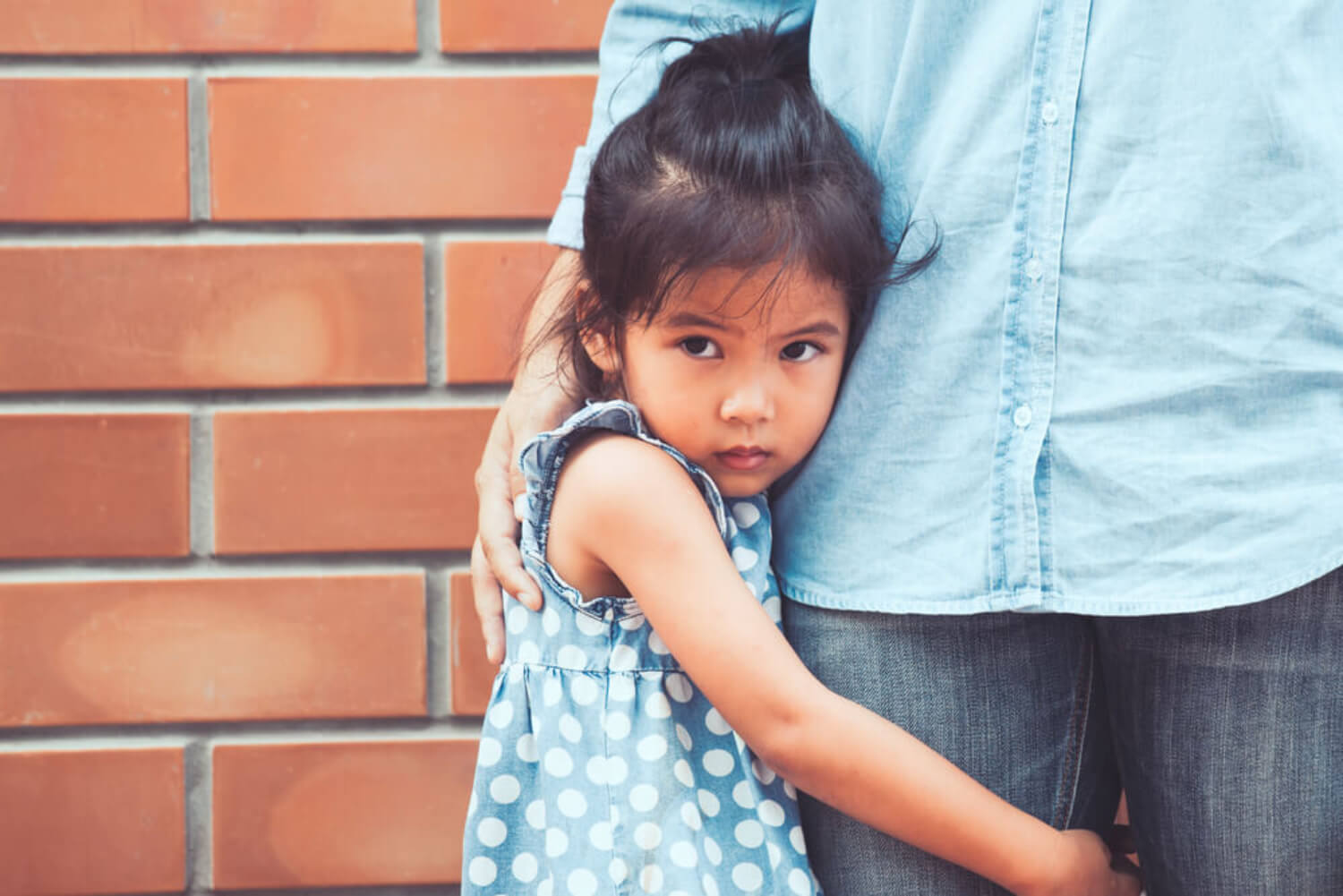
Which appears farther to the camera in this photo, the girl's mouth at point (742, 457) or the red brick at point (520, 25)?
the red brick at point (520, 25)

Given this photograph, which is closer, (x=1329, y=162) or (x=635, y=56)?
(x=1329, y=162)

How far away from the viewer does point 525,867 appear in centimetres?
80

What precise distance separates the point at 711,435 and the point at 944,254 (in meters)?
0.20

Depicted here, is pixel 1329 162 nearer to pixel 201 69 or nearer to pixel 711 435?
pixel 711 435

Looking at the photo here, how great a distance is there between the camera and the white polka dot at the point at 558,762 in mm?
772

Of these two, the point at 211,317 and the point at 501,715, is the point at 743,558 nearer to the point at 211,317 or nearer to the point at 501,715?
the point at 501,715

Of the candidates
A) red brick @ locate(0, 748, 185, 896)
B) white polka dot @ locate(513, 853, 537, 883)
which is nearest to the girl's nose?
white polka dot @ locate(513, 853, 537, 883)

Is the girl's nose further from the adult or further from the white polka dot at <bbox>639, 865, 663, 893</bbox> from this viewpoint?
the white polka dot at <bbox>639, 865, 663, 893</bbox>

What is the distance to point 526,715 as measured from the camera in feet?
2.65

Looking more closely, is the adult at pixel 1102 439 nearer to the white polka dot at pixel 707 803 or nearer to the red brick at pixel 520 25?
the white polka dot at pixel 707 803

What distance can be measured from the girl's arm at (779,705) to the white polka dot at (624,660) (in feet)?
0.17

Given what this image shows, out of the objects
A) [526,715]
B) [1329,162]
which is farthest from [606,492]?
[1329,162]

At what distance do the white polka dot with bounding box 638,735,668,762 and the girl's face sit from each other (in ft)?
0.59

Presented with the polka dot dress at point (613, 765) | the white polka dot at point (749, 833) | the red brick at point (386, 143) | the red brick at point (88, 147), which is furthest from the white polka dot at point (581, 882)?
the red brick at point (88, 147)
